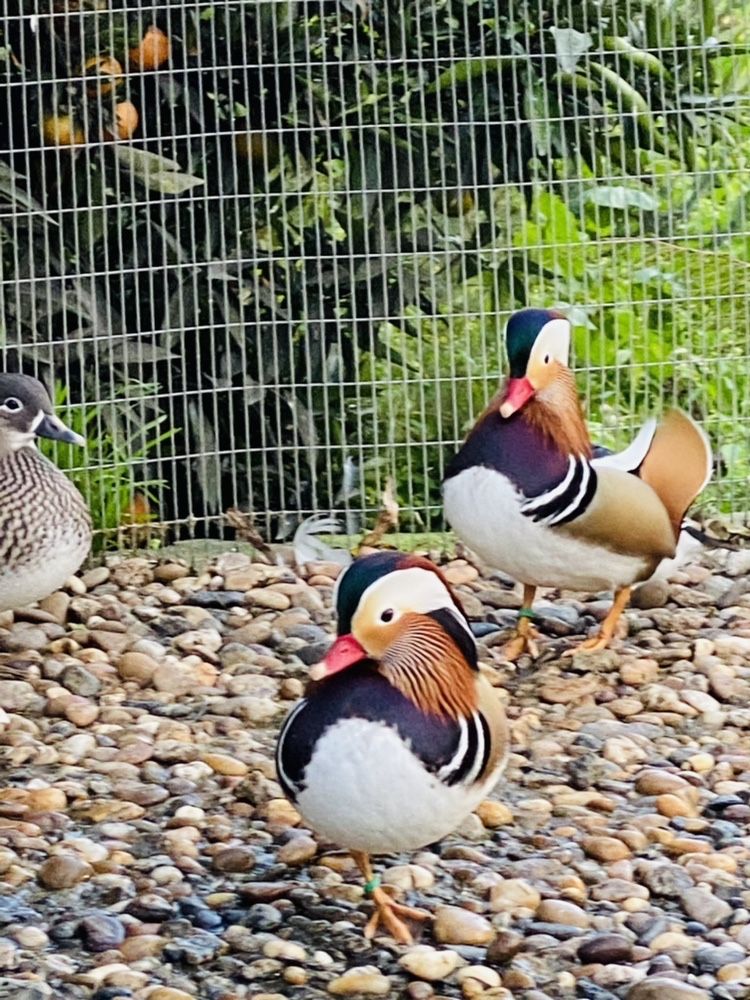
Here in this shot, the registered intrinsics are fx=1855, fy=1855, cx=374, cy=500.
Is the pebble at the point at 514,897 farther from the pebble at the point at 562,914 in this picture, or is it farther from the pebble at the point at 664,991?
the pebble at the point at 664,991

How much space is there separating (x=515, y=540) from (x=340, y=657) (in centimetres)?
123

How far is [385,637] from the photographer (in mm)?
3020

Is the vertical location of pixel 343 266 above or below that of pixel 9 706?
above

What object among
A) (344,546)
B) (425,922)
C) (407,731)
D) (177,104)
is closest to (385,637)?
(407,731)

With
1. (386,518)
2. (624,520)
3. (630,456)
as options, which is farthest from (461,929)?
(386,518)

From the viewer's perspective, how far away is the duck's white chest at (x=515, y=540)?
4113 millimetres

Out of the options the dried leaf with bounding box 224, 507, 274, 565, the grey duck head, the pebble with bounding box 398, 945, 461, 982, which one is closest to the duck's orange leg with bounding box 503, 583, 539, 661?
the dried leaf with bounding box 224, 507, 274, 565

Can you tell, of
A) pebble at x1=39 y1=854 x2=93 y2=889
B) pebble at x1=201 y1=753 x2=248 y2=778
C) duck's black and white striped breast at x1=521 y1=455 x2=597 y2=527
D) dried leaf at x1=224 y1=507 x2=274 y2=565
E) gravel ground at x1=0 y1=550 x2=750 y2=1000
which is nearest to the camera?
gravel ground at x1=0 y1=550 x2=750 y2=1000

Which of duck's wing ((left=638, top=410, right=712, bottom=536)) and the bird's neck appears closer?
the bird's neck

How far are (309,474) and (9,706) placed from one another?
4.96 feet

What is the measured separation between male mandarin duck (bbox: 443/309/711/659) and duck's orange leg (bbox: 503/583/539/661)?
0.12 metres

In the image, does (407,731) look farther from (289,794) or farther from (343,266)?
(343,266)

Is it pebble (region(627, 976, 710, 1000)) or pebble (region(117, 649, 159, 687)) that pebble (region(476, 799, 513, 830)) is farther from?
pebble (region(117, 649, 159, 687))

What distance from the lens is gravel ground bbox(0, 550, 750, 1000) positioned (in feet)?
9.99
